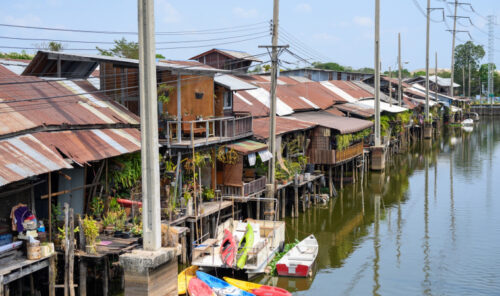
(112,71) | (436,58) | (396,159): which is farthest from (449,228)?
(436,58)

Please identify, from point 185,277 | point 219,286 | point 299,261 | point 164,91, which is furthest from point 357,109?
point 219,286

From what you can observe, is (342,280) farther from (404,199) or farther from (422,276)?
(404,199)

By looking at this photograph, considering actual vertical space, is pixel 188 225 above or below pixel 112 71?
below

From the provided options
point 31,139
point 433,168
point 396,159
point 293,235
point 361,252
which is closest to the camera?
point 31,139

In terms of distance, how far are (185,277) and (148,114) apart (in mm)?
7354

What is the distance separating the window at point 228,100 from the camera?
28797 mm

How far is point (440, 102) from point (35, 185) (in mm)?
77054

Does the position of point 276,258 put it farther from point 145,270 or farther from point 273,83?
point 145,270

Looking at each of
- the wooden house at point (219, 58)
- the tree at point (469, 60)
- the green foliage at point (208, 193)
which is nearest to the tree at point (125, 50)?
the wooden house at point (219, 58)

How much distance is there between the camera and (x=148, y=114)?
14.0m

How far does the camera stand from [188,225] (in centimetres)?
2208

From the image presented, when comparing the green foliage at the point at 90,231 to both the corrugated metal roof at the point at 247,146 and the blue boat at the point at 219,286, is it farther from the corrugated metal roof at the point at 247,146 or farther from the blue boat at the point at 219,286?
the corrugated metal roof at the point at 247,146

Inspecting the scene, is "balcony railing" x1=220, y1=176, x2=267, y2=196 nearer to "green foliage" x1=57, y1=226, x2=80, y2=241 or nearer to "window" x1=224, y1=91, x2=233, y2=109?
"window" x1=224, y1=91, x2=233, y2=109

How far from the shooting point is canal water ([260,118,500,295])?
69.1 ft
